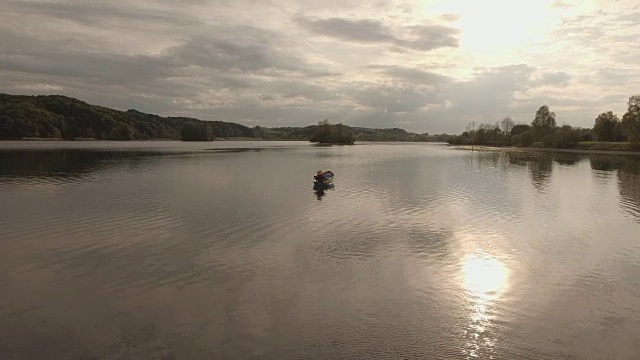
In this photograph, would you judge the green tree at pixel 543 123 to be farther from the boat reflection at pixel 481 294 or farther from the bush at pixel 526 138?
the boat reflection at pixel 481 294

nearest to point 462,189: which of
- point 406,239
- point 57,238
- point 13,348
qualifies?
point 406,239

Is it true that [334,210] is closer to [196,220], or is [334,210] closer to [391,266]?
[196,220]

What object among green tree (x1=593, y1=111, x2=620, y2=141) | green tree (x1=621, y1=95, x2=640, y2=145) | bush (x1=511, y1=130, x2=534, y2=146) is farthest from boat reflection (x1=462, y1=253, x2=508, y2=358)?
bush (x1=511, y1=130, x2=534, y2=146)

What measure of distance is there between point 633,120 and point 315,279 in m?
138

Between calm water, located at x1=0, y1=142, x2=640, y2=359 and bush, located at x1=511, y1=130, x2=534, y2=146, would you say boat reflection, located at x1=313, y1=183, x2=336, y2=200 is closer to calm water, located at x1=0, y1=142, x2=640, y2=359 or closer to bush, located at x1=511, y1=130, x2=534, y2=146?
calm water, located at x1=0, y1=142, x2=640, y2=359

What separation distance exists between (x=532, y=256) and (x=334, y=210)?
16.5m

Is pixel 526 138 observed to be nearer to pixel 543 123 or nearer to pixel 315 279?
pixel 543 123

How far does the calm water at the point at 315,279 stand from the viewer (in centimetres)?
1323

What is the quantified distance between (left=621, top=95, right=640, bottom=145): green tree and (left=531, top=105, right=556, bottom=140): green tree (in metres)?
55.2

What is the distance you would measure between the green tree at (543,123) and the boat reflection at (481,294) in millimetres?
181887

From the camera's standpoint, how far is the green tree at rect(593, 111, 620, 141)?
156 m

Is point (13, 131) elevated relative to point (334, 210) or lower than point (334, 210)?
elevated

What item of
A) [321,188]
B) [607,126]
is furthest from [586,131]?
[321,188]

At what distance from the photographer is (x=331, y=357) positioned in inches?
486
